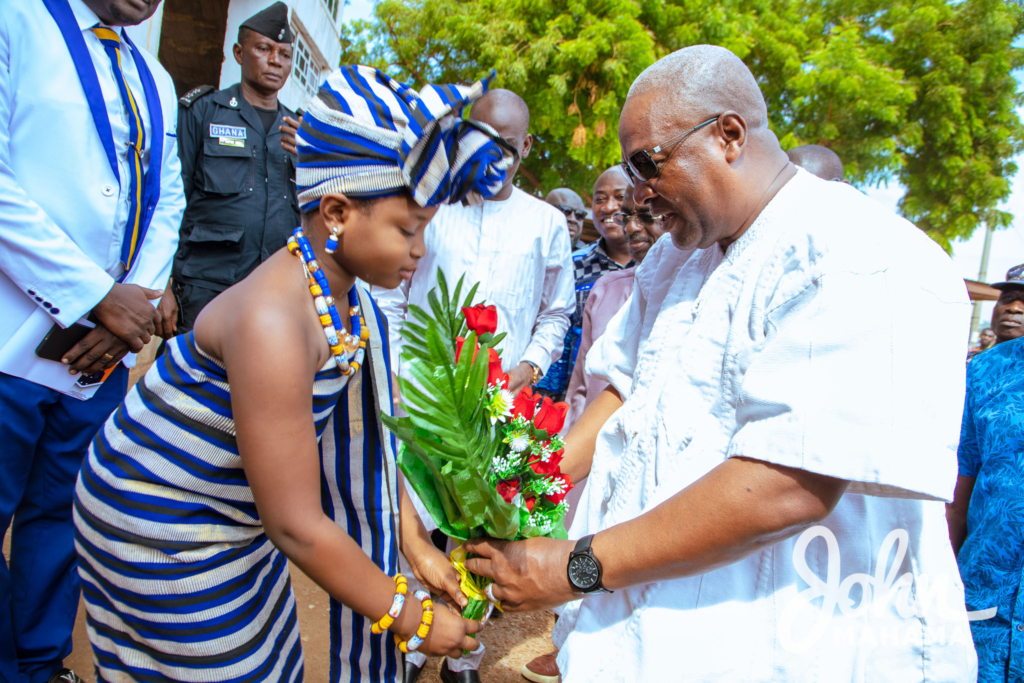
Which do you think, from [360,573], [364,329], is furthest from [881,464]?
[364,329]

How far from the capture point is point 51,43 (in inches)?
91.9

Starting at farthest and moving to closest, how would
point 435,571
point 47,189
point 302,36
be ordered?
point 302,36 → point 47,189 → point 435,571

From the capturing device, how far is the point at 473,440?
170 centimetres

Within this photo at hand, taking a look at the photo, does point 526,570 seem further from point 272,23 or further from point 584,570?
point 272,23

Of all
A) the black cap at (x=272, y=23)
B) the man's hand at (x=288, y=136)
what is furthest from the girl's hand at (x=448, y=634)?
the black cap at (x=272, y=23)

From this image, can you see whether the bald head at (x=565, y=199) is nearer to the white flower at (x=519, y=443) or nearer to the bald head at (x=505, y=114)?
the bald head at (x=505, y=114)

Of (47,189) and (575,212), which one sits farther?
(575,212)

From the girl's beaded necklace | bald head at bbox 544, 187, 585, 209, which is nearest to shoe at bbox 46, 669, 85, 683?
the girl's beaded necklace

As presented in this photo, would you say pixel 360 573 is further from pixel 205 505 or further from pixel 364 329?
pixel 364 329

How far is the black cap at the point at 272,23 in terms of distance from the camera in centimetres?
454

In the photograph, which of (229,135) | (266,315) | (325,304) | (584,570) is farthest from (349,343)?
(229,135)

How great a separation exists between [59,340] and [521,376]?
2.06 metres

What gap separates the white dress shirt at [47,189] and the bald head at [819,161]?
408 centimetres

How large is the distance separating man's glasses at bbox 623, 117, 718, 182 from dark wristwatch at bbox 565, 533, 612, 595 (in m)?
0.95
